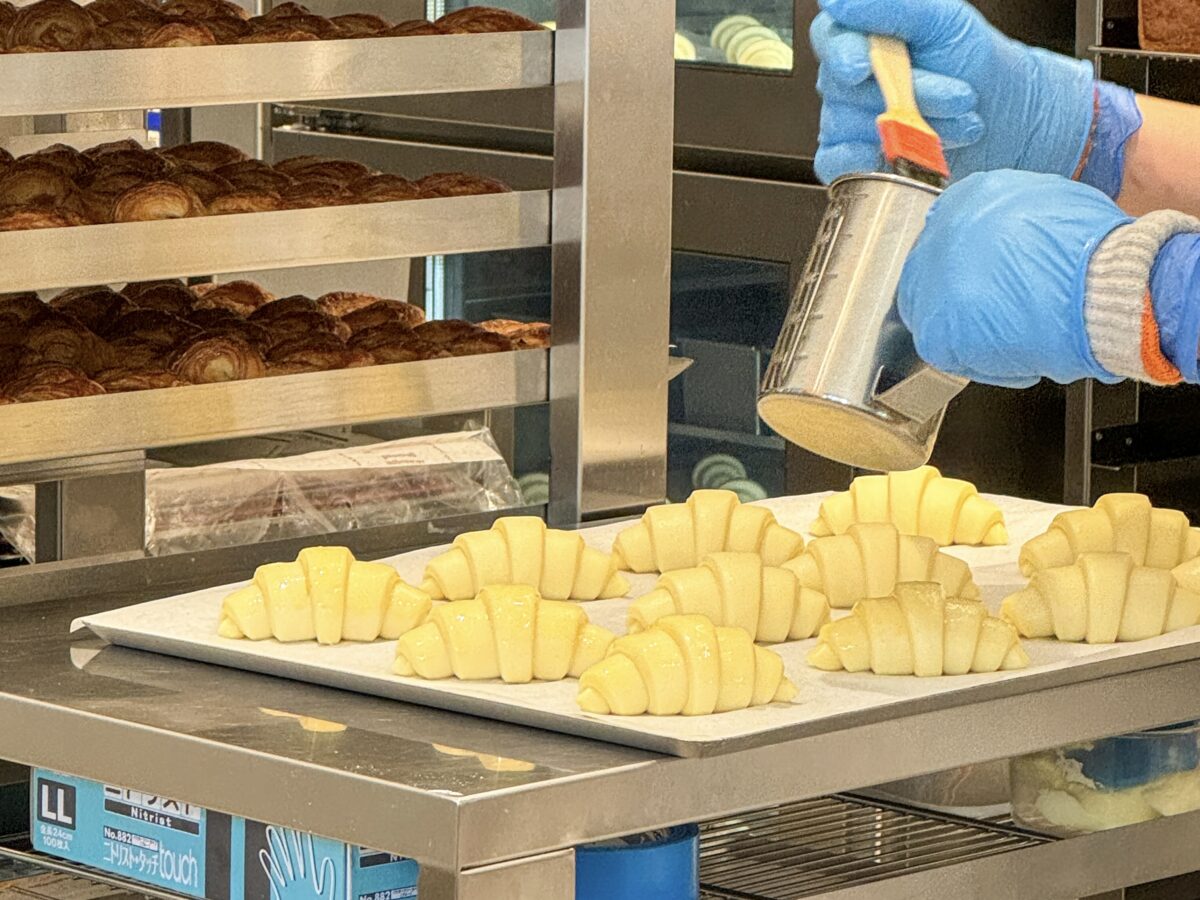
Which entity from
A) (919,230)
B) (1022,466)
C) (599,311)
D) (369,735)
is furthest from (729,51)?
(369,735)

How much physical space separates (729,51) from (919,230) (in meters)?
1.56

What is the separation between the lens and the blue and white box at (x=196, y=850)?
1.49m

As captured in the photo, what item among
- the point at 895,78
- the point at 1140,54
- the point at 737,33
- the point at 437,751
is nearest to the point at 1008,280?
the point at 895,78

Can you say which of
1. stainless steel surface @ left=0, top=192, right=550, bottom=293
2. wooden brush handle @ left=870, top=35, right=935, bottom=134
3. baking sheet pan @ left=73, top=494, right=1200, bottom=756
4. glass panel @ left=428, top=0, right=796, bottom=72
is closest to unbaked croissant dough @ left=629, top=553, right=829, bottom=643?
baking sheet pan @ left=73, top=494, right=1200, bottom=756

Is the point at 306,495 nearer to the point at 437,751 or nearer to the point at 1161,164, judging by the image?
the point at 437,751

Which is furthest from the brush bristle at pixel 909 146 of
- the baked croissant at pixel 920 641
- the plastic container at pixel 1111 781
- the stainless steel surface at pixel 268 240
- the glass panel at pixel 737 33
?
the glass panel at pixel 737 33

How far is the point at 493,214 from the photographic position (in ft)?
7.22

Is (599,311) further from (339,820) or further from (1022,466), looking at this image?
(1022,466)

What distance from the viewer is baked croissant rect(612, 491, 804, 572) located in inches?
78.3

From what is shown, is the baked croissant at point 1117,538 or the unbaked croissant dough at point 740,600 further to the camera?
the baked croissant at point 1117,538

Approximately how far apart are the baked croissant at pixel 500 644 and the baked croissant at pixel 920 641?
0.60 feet

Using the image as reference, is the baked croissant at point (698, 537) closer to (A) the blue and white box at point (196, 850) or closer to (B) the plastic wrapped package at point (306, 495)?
(B) the plastic wrapped package at point (306, 495)

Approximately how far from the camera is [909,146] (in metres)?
1.71

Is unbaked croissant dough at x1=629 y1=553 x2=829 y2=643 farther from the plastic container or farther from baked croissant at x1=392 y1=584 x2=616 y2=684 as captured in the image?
the plastic container
